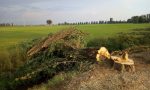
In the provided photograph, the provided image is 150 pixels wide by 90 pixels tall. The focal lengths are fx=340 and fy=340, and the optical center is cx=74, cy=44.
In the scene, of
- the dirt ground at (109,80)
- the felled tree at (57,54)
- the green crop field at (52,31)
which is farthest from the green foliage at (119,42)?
the dirt ground at (109,80)

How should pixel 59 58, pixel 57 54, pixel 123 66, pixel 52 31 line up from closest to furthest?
pixel 123 66 → pixel 59 58 → pixel 57 54 → pixel 52 31

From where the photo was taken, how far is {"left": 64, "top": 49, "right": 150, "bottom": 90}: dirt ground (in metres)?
8.41

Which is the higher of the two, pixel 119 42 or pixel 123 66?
pixel 119 42

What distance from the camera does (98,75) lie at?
8930 mm

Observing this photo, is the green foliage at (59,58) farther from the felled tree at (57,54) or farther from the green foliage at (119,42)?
the green foliage at (119,42)

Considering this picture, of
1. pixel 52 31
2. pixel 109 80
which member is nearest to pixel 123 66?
pixel 109 80

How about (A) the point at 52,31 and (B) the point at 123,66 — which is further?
(A) the point at 52,31

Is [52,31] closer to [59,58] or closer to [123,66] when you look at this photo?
[59,58]

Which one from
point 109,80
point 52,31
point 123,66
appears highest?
point 52,31

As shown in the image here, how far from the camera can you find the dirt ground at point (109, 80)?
8406mm

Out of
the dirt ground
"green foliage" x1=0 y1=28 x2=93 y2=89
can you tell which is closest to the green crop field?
"green foliage" x1=0 y1=28 x2=93 y2=89

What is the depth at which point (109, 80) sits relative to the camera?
8.65 meters

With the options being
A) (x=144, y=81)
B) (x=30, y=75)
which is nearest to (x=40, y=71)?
(x=30, y=75)

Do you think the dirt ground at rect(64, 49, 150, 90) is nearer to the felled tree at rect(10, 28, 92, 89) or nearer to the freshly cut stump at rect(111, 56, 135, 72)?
the freshly cut stump at rect(111, 56, 135, 72)
